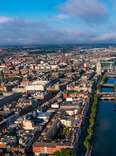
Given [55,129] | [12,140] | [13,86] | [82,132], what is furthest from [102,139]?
[13,86]

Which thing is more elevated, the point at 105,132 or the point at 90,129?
the point at 90,129

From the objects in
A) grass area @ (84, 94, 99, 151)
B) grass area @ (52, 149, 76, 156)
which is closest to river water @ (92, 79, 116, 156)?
grass area @ (84, 94, 99, 151)

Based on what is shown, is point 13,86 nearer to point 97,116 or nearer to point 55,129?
point 97,116

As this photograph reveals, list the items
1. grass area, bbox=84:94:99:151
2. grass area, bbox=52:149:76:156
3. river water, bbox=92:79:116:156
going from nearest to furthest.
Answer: grass area, bbox=52:149:76:156 → grass area, bbox=84:94:99:151 → river water, bbox=92:79:116:156

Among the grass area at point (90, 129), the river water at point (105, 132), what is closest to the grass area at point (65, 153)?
the grass area at point (90, 129)

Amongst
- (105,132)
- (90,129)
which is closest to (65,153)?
(90,129)

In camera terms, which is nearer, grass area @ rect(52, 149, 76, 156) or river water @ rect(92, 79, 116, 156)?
grass area @ rect(52, 149, 76, 156)

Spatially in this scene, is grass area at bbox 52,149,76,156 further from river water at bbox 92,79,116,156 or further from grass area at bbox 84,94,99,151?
river water at bbox 92,79,116,156

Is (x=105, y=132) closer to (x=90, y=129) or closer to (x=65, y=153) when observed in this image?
(x=90, y=129)
